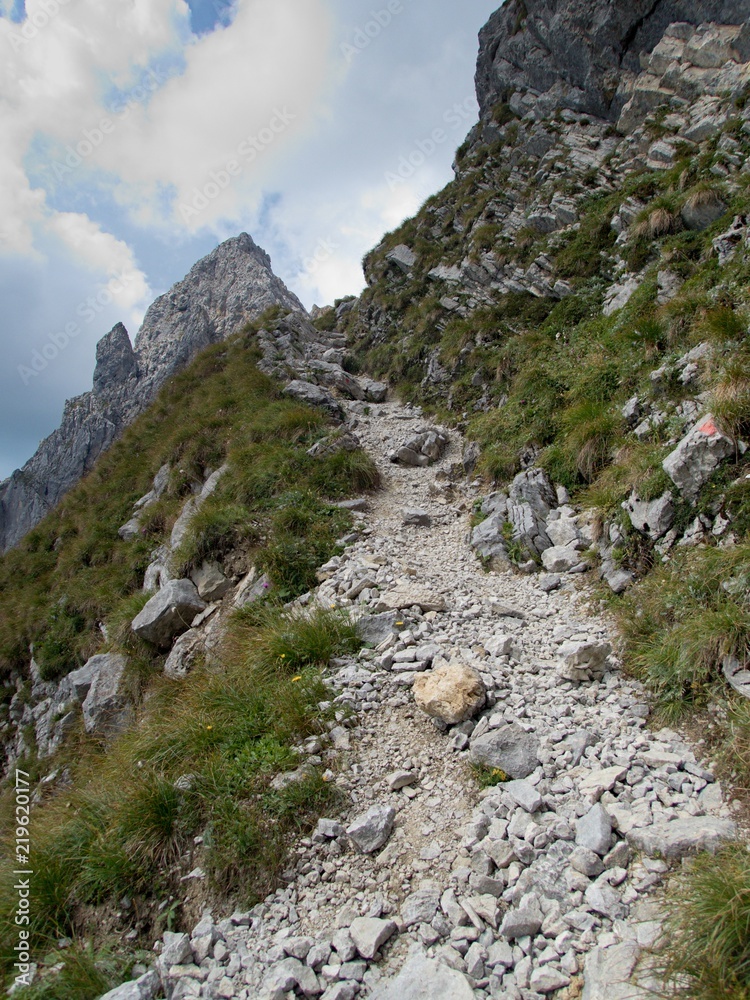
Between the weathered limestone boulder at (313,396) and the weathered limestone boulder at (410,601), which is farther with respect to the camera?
the weathered limestone boulder at (313,396)

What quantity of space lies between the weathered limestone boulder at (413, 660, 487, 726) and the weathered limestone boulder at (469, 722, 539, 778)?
37 centimetres

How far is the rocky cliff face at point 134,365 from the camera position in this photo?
152 ft

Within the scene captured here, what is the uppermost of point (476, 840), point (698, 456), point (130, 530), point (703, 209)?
point (130, 530)

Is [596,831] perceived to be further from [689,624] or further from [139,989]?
[139,989]

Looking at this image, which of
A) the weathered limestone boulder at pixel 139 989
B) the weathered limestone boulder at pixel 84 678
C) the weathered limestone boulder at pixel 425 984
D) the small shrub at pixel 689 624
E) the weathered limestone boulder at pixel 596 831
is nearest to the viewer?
the weathered limestone boulder at pixel 425 984

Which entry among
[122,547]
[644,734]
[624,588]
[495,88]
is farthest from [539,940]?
[495,88]

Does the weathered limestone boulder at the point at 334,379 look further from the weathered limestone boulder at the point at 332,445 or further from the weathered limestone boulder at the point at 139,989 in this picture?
the weathered limestone boulder at the point at 139,989

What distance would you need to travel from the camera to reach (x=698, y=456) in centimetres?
661

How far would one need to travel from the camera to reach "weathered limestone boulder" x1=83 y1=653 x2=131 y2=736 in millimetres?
9430

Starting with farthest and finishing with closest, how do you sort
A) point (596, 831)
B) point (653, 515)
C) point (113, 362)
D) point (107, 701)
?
point (113, 362), point (107, 701), point (653, 515), point (596, 831)

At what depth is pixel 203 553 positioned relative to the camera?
35.2ft

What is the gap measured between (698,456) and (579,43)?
2922cm

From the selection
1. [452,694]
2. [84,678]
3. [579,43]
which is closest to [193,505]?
[84,678]

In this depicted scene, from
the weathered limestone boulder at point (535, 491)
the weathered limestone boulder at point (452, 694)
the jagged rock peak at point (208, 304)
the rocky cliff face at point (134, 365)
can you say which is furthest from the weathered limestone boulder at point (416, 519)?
the jagged rock peak at point (208, 304)
